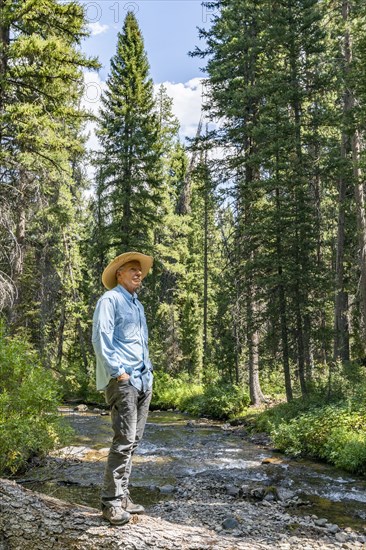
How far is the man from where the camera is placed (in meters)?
4.26

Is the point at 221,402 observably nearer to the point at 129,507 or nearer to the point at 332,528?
the point at 332,528

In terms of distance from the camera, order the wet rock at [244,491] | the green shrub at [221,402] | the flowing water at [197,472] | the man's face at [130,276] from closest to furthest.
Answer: the man's face at [130,276], the flowing water at [197,472], the wet rock at [244,491], the green shrub at [221,402]

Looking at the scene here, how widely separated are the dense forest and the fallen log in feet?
8.26

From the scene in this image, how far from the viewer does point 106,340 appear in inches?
169

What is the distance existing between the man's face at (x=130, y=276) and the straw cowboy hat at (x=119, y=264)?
0.05 m

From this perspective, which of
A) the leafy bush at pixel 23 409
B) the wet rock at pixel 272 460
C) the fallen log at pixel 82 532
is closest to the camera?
the fallen log at pixel 82 532

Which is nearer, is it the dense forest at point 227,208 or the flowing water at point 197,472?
the flowing water at point 197,472

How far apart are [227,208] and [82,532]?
18.4 meters

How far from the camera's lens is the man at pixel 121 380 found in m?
4.26

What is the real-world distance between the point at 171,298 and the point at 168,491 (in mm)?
25466

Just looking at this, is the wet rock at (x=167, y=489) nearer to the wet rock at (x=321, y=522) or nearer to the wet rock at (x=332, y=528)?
the wet rock at (x=321, y=522)

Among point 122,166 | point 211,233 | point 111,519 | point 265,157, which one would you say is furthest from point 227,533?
point 211,233

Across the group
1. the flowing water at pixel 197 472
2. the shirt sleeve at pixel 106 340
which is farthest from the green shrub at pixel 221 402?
the shirt sleeve at pixel 106 340

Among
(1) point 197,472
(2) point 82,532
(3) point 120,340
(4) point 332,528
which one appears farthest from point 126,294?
(1) point 197,472
